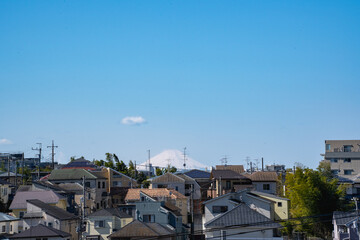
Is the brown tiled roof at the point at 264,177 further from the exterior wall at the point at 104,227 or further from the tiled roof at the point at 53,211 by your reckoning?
the tiled roof at the point at 53,211

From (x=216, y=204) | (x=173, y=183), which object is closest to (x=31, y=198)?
(x=216, y=204)

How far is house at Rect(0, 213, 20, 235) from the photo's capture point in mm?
39469

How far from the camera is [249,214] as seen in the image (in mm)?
36531

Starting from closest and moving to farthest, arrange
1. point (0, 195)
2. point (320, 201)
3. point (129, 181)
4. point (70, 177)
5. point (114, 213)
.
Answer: point (114, 213)
point (320, 201)
point (0, 195)
point (70, 177)
point (129, 181)

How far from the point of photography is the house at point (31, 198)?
153 ft

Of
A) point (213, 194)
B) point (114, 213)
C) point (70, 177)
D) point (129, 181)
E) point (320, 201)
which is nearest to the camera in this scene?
point (114, 213)

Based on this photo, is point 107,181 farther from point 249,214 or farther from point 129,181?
point 249,214

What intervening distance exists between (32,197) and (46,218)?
696 centimetres

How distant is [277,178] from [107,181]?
79.6ft

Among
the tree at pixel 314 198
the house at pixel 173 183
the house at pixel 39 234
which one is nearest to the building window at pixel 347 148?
the house at pixel 173 183

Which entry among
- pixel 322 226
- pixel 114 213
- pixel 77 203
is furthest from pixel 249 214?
pixel 77 203

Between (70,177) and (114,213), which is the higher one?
(70,177)

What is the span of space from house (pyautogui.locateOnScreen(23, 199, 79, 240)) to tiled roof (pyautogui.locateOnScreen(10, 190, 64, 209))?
12.1 feet

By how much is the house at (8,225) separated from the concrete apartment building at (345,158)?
1943 inches
